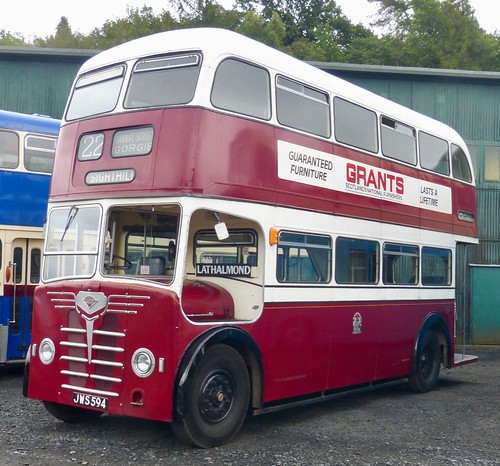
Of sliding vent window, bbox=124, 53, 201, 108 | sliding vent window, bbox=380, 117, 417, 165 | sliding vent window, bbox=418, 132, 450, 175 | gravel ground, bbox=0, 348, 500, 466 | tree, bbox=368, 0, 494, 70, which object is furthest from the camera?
tree, bbox=368, 0, 494, 70

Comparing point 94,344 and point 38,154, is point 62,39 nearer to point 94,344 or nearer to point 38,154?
point 38,154

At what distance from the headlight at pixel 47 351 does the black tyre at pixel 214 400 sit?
5.44 ft

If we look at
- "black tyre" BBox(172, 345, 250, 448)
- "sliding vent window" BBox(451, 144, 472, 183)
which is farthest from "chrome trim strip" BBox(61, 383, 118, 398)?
"sliding vent window" BBox(451, 144, 472, 183)

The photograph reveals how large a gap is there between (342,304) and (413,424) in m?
1.73

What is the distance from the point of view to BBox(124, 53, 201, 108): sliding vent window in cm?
827

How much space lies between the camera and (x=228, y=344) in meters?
8.32

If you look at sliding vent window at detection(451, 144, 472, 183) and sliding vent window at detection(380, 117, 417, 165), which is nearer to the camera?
sliding vent window at detection(380, 117, 417, 165)

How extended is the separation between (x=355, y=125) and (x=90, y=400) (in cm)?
511

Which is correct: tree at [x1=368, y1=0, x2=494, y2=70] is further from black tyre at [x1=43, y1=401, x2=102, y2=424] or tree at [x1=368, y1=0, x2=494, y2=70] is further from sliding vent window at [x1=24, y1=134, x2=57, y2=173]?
black tyre at [x1=43, y1=401, x2=102, y2=424]

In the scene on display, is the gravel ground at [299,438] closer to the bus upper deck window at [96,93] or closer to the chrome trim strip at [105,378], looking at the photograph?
the chrome trim strip at [105,378]

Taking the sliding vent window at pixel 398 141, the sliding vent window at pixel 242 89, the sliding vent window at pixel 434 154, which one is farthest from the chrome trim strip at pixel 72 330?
the sliding vent window at pixel 434 154

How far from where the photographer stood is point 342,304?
10.2 meters

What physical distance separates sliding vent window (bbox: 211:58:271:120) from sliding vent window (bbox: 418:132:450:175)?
14.1 feet

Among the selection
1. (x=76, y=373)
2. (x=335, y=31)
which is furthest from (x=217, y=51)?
(x=335, y=31)
